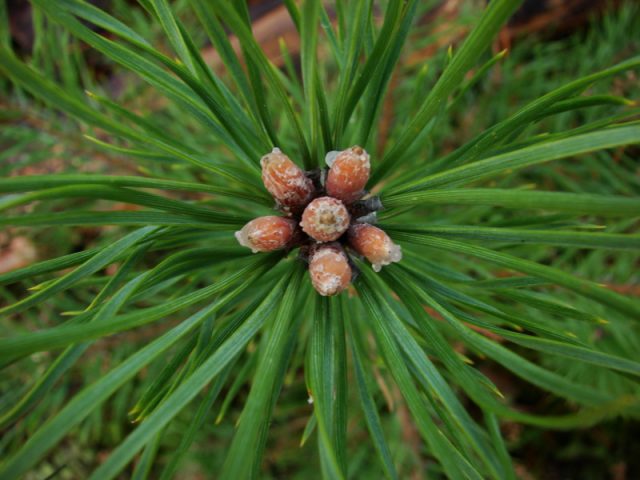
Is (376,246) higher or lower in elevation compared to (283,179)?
lower

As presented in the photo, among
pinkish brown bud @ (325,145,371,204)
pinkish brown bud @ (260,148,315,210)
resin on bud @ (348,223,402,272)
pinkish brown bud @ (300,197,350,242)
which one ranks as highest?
pinkish brown bud @ (260,148,315,210)

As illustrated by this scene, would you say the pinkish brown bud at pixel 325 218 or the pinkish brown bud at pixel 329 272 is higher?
the pinkish brown bud at pixel 325 218

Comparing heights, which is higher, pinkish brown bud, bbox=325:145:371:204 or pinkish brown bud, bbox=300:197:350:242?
pinkish brown bud, bbox=325:145:371:204

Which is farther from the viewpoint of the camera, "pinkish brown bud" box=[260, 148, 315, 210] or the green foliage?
"pinkish brown bud" box=[260, 148, 315, 210]

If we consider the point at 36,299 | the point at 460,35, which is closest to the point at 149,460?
the point at 36,299
